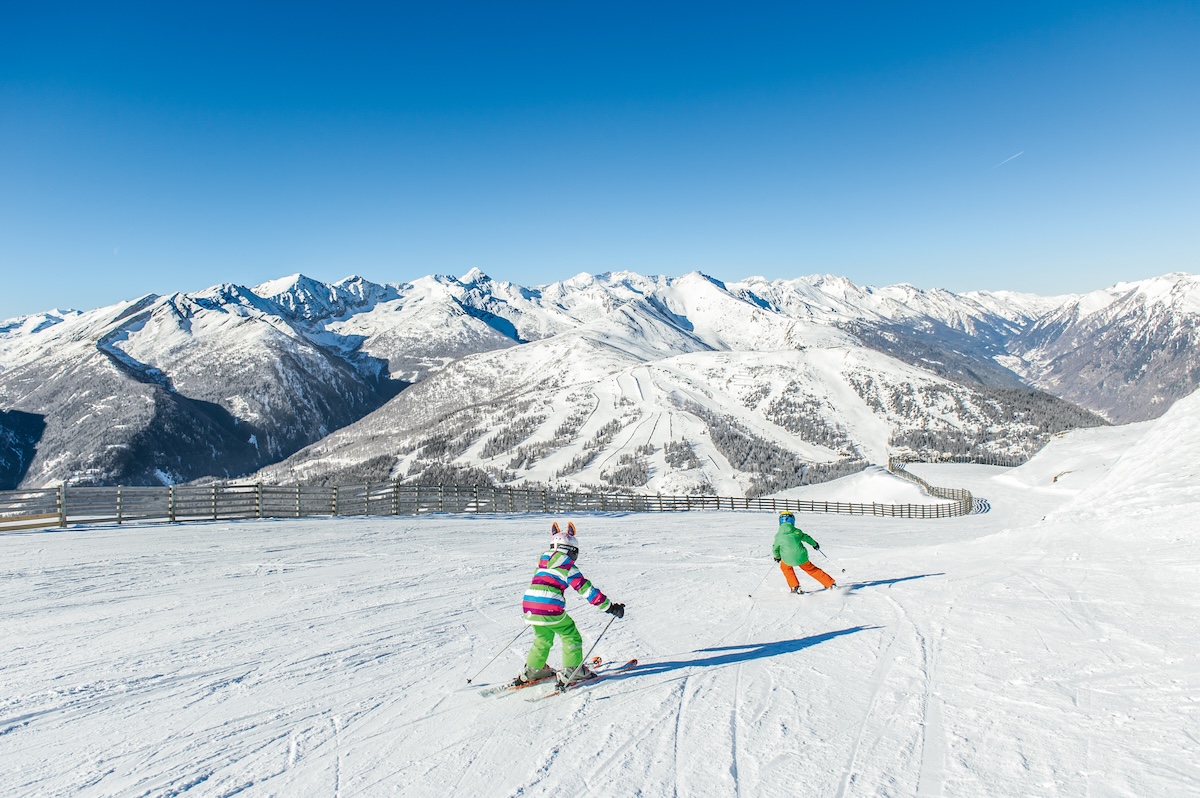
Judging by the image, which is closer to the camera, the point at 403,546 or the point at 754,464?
the point at 403,546

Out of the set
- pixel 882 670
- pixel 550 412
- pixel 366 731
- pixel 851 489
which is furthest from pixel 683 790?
pixel 550 412

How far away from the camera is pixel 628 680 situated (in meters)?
6.93

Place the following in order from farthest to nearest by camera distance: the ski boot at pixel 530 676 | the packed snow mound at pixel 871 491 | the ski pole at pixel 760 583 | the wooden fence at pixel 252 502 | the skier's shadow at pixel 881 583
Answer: the packed snow mound at pixel 871 491, the wooden fence at pixel 252 502, the skier's shadow at pixel 881 583, the ski pole at pixel 760 583, the ski boot at pixel 530 676

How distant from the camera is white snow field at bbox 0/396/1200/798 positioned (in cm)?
475

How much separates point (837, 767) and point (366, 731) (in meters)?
3.95

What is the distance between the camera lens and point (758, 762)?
16.1 feet

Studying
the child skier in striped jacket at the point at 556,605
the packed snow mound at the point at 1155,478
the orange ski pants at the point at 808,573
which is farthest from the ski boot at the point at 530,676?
the packed snow mound at the point at 1155,478

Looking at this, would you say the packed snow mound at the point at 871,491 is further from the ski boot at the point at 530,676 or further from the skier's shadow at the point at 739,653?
the ski boot at the point at 530,676

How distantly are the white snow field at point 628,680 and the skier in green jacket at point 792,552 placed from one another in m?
0.46

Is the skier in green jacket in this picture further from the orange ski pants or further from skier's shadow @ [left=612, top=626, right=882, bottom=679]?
skier's shadow @ [left=612, top=626, right=882, bottom=679]

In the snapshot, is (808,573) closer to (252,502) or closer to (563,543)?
(563,543)

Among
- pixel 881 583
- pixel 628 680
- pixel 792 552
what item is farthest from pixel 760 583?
pixel 628 680

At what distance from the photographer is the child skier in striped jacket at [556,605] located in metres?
6.34

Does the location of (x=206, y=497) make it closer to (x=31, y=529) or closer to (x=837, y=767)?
(x=31, y=529)
